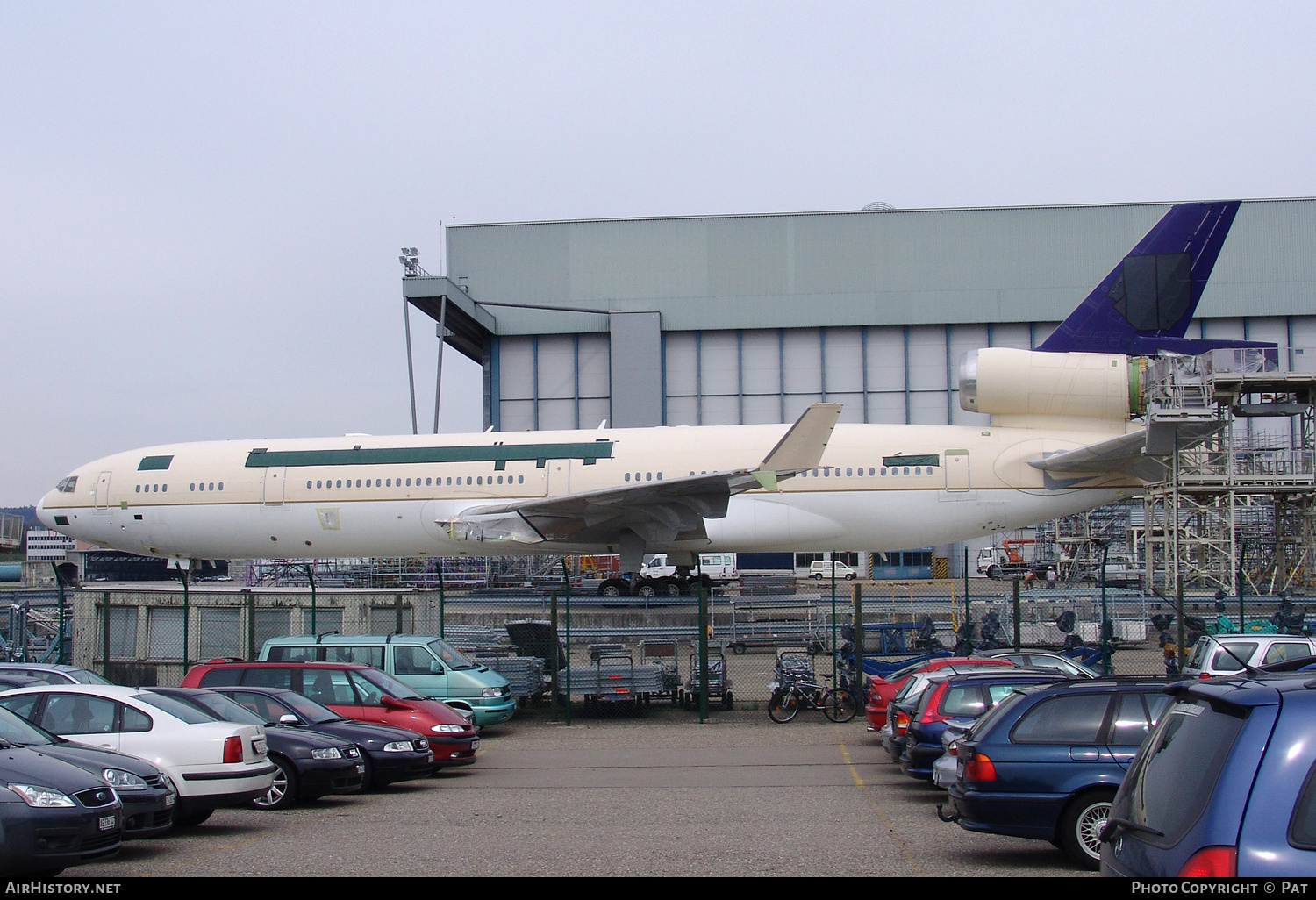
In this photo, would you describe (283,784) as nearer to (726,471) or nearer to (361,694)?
(361,694)

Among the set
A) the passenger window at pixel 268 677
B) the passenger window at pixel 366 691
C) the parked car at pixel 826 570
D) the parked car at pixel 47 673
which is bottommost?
the parked car at pixel 826 570

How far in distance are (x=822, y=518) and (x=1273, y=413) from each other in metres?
13.4

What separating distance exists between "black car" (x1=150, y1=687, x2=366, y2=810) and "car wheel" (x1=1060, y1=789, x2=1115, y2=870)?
6.58 meters

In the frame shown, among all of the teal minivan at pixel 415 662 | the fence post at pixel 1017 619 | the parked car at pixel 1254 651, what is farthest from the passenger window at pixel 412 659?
the parked car at pixel 1254 651

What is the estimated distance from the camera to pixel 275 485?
27.6m

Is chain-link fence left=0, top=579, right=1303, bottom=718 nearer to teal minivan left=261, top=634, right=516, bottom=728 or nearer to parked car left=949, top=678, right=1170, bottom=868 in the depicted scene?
teal minivan left=261, top=634, right=516, bottom=728

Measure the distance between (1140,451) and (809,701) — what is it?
11156 millimetres

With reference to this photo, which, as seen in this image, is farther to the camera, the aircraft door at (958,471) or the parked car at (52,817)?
the aircraft door at (958,471)

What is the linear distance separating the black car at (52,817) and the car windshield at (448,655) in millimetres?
8334

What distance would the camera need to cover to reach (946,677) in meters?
11.1

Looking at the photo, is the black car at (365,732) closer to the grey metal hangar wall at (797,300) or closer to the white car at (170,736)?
the white car at (170,736)

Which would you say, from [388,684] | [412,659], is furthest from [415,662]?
[388,684]

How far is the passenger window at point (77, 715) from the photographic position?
9.73 m

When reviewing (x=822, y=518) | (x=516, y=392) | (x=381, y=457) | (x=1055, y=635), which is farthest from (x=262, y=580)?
(x=1055, y=635)
